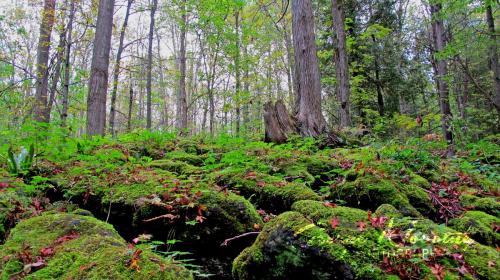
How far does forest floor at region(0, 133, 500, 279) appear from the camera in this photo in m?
1.78

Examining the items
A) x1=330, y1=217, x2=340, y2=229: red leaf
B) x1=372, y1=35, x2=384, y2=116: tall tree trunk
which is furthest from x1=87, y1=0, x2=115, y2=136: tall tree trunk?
x1=372, y1=35, x2=384, y2=116: tall tree trunk

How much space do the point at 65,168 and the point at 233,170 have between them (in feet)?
7.30

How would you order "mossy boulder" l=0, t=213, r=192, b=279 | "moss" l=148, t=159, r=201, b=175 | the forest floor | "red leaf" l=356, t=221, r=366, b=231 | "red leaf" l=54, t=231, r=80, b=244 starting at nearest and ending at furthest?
"mossy boulder" l=0, t=213, r=192, b=279 → the forest floor → "red leaf" l=54, t=231, r=80, b=244 → "red leaf" l=356, t=221, r=366, b=231 → "moss" l=148, t=159, r=201, b=175

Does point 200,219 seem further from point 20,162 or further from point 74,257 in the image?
point 20,162

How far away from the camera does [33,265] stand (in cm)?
165

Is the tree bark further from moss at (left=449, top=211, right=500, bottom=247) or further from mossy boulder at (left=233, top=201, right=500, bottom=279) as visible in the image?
mossy boulder at (left=233, top=201, right=500, bottom=279)

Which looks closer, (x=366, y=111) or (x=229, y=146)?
(x=229, y=146)

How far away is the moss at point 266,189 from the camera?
9.97 feet

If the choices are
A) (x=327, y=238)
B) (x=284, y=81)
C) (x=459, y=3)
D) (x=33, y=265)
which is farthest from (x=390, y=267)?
(x=284, y=81)

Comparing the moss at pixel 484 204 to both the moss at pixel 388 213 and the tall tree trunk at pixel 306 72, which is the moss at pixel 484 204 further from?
the tall tree trunk at pixel 306 72

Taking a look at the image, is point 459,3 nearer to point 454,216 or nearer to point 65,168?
point 454,216

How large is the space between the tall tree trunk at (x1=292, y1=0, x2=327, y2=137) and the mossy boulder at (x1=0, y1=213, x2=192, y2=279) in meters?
5.73

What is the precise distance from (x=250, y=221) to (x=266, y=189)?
655 mm

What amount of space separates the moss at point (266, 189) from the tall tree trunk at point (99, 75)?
4.72 m
